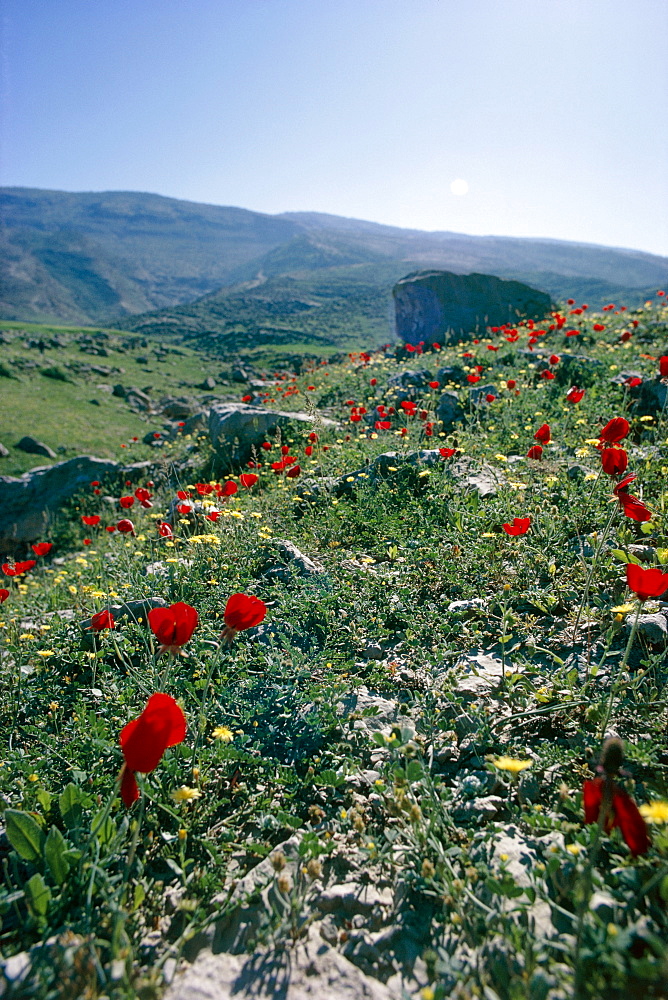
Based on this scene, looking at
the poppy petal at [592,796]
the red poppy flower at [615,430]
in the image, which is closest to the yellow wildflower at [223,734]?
the poppy petal at [592,796]

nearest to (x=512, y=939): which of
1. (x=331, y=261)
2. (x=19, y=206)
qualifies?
(x=331, y=261)

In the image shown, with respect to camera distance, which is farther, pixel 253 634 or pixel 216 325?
pixel 216 325

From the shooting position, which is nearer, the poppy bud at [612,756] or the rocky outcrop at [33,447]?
the poppy bud at [612,756]

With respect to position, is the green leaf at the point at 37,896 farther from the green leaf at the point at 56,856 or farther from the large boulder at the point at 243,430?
the large boulder at the point at 243,430

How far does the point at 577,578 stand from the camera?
3.02 metres

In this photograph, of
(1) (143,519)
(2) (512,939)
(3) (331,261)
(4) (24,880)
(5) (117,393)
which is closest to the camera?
(2) (512,939)

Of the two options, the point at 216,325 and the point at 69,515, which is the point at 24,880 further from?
the point at 216,325

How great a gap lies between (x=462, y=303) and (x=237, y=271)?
15031 centimetres

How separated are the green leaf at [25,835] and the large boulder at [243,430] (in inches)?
248

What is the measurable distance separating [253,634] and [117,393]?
18.1 m

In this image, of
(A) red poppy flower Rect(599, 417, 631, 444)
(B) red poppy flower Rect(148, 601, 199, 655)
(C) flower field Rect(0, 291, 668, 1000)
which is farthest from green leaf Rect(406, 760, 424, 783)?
(A) red poppy flower Rect(599, 417, 631, 444)

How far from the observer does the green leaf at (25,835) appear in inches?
66.1

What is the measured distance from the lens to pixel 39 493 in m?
9.19

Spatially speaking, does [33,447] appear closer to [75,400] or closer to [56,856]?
[75,400]
